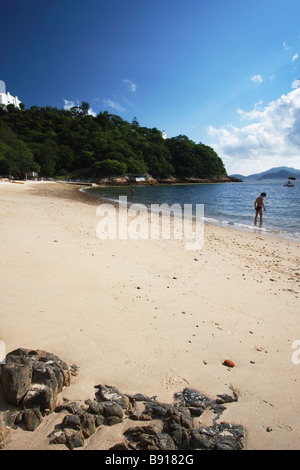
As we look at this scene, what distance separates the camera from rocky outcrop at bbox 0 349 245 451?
6.29 ft

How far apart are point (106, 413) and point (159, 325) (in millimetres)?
1792

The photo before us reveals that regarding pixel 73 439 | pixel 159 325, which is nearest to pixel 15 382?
pixel 73 439

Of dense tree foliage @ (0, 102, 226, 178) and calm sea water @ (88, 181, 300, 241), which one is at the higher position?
dense tree foliage @ (0, 102, 226, 178)

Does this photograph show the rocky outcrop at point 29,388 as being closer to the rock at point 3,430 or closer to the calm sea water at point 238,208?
the rock at point 3,430

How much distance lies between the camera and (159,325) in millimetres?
3812

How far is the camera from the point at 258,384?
2.81 meters

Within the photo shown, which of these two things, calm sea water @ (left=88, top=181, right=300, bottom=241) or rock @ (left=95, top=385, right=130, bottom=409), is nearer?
rock @ (left=95, top=385, right=130, bottom=409)

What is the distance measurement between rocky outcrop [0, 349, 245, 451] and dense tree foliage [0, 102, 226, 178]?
64653mm

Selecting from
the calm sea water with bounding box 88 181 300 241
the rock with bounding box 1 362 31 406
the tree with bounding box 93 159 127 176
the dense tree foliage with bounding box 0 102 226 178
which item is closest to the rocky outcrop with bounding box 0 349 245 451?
the rock with bounding box 1 362 31 406

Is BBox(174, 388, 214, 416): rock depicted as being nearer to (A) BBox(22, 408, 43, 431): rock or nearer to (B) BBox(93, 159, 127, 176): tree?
(A) BBox(22, 408, 43, 431): rock

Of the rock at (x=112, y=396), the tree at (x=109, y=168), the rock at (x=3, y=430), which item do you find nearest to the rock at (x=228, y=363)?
the rock at (x=112, y=396)

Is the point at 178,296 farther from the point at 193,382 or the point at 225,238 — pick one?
the point at 225,238

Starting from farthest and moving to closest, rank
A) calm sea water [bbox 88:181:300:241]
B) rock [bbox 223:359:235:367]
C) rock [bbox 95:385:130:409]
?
1. calm sea water [bbox 88:181:300:241]
2. rock [bbox 223:359:235:367]
3. rock [bbox 95:385:130:409]

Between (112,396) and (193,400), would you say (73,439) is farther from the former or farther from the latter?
(193,400)
